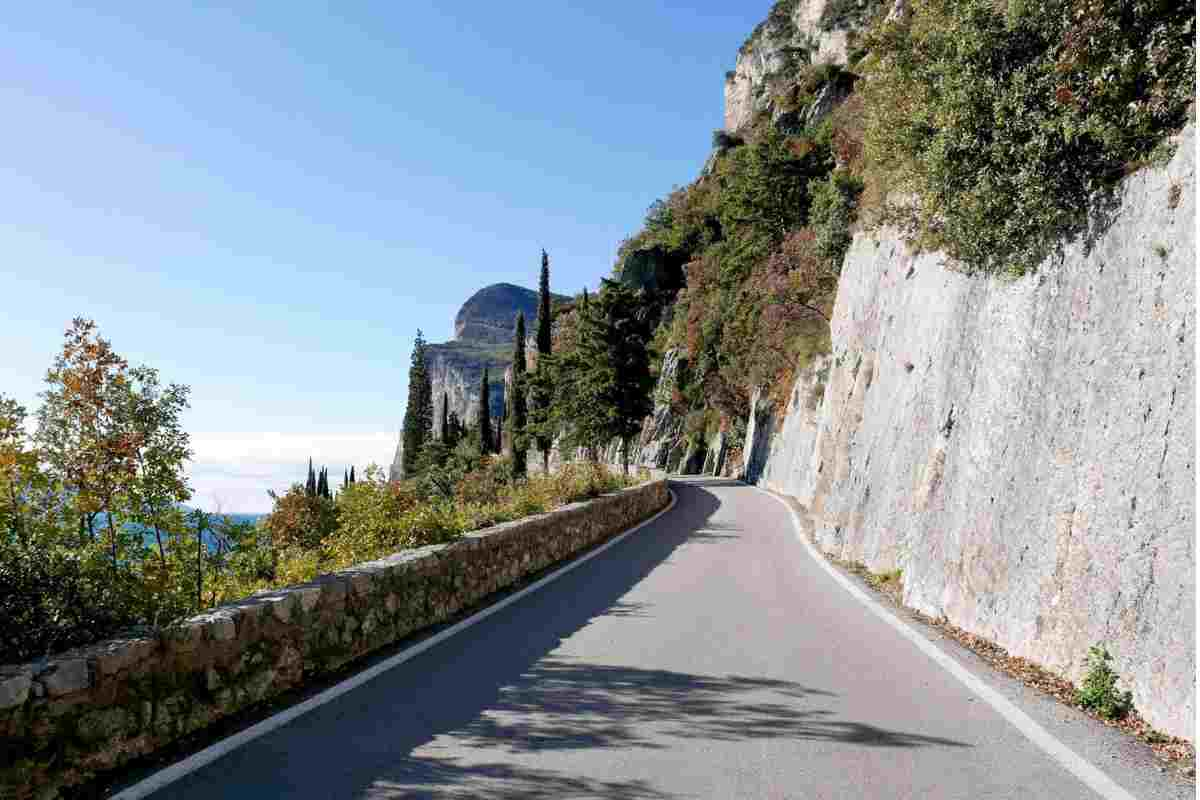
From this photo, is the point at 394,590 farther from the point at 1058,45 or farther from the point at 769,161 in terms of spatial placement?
the point at 769,161

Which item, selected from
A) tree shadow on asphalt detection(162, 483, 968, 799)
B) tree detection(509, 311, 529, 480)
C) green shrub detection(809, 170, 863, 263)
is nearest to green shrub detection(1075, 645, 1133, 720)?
tree shadow on asphalt detection(162, 483, 968, 799)

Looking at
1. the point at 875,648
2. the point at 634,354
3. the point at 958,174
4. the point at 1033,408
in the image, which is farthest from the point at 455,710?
the point at 634,354

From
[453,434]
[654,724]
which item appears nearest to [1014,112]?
[654,724]

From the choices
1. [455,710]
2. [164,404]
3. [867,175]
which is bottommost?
[455,710]

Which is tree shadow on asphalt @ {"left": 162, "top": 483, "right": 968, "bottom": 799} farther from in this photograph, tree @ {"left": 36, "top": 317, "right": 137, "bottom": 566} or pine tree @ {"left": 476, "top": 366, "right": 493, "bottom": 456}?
pine tree @ {"left": 476, "top": 366, "right": 493, "bottom": 456}

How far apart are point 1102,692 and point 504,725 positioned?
4039 mm

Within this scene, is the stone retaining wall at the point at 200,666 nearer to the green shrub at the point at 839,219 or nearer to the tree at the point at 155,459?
the tree at the point at 155,459

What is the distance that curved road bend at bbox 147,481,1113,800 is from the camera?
4098mm

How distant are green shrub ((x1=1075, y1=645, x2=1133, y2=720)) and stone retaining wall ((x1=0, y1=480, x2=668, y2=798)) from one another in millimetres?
5560

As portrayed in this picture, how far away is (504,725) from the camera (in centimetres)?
501

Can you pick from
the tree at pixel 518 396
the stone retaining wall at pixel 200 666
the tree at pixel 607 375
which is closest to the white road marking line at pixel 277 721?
the stone retaining wall at pixel 200 666

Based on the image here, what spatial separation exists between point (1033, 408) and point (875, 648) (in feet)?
9.54

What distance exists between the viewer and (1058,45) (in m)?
8.13

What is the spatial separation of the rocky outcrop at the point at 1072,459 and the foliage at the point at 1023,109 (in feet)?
1.64
